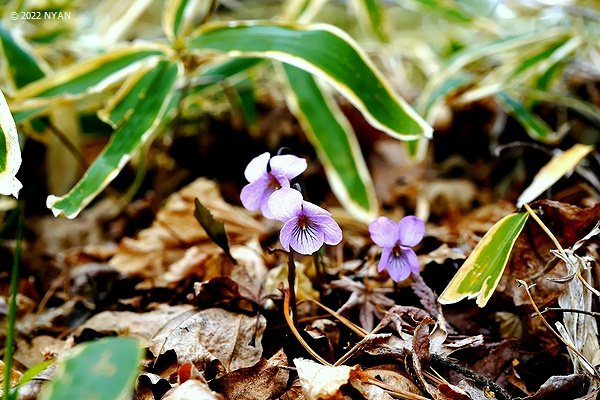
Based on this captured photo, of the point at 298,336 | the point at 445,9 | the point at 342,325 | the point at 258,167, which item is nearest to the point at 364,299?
the point at 342,325

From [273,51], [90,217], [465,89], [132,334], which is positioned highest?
[273,51]

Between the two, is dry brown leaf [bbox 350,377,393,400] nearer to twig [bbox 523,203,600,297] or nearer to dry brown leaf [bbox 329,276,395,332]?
dry brown leaf [bbox 329,276,395,332]

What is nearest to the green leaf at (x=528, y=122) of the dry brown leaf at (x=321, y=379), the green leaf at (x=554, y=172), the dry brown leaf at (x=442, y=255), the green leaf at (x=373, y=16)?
the green leaf at (x=554, y=172)

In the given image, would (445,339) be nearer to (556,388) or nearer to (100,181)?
(556,388)

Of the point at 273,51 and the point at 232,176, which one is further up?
the point at 273,51

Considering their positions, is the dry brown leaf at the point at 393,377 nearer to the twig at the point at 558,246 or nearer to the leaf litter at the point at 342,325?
the leaf litter at the point at 342,325

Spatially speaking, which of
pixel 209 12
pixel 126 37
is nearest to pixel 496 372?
pixel 209 12

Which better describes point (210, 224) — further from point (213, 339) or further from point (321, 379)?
point (321, 379)
